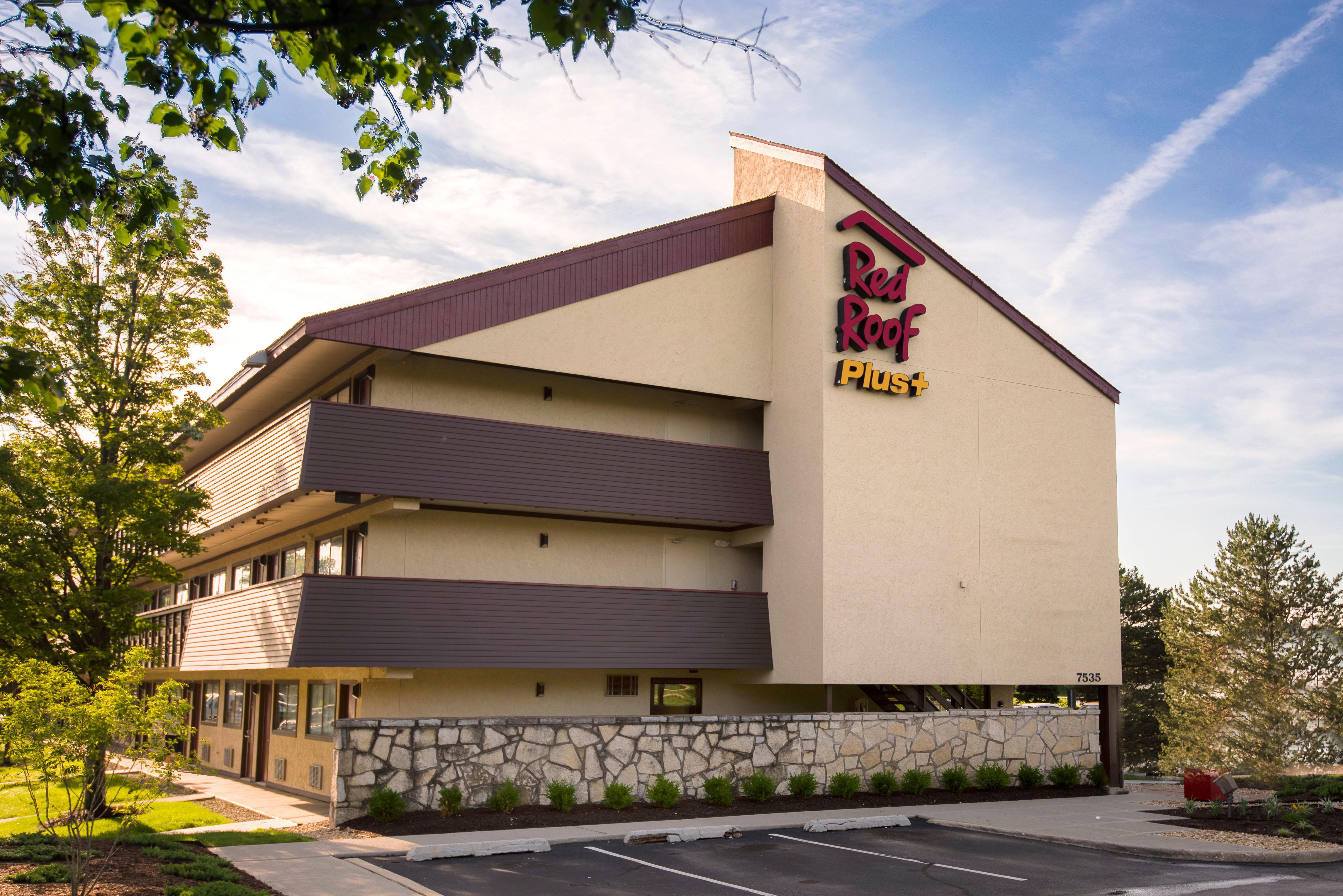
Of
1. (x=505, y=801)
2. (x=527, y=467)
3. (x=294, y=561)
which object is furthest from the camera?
(x=294, y=561)

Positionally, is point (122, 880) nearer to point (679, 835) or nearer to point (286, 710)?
point (679, 835)

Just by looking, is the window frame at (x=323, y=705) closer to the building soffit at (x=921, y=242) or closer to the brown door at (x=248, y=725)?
the brown door at (x=248, y=725)

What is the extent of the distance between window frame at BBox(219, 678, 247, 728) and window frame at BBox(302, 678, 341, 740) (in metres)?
5.42

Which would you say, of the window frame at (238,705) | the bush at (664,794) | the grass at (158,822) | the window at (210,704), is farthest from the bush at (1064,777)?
the window at (210,704)

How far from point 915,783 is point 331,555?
12.7 metres

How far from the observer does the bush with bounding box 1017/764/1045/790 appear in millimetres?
22672

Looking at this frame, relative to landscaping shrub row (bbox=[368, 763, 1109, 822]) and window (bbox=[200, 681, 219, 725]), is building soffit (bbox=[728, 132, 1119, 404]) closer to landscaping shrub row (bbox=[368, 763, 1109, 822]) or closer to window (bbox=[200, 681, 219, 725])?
landscaping shrub row (bbox=[368, 763, 1109, 822])

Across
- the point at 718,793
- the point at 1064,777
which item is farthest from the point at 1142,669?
the point at 718,793

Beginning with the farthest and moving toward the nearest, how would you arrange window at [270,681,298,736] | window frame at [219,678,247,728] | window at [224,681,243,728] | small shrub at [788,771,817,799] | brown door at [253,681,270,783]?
window at [224,681,243,728] < window frame at [219,678,247,728] < brown door at [253,681,270,783] < window at [270,681,298,736] < small shrub at [788,771,817,799]

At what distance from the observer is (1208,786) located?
1948 cm

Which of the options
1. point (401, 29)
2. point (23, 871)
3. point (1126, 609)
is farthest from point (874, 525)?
point (1126, 609)

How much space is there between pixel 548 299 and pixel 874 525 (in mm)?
7977

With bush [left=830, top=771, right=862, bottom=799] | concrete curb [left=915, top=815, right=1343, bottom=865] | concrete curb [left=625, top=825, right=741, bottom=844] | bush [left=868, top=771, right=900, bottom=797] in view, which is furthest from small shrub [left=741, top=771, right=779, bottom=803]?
concrete curb [left=915, top=815, right=1343, bottom=865]

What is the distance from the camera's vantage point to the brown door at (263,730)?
25172 mm
